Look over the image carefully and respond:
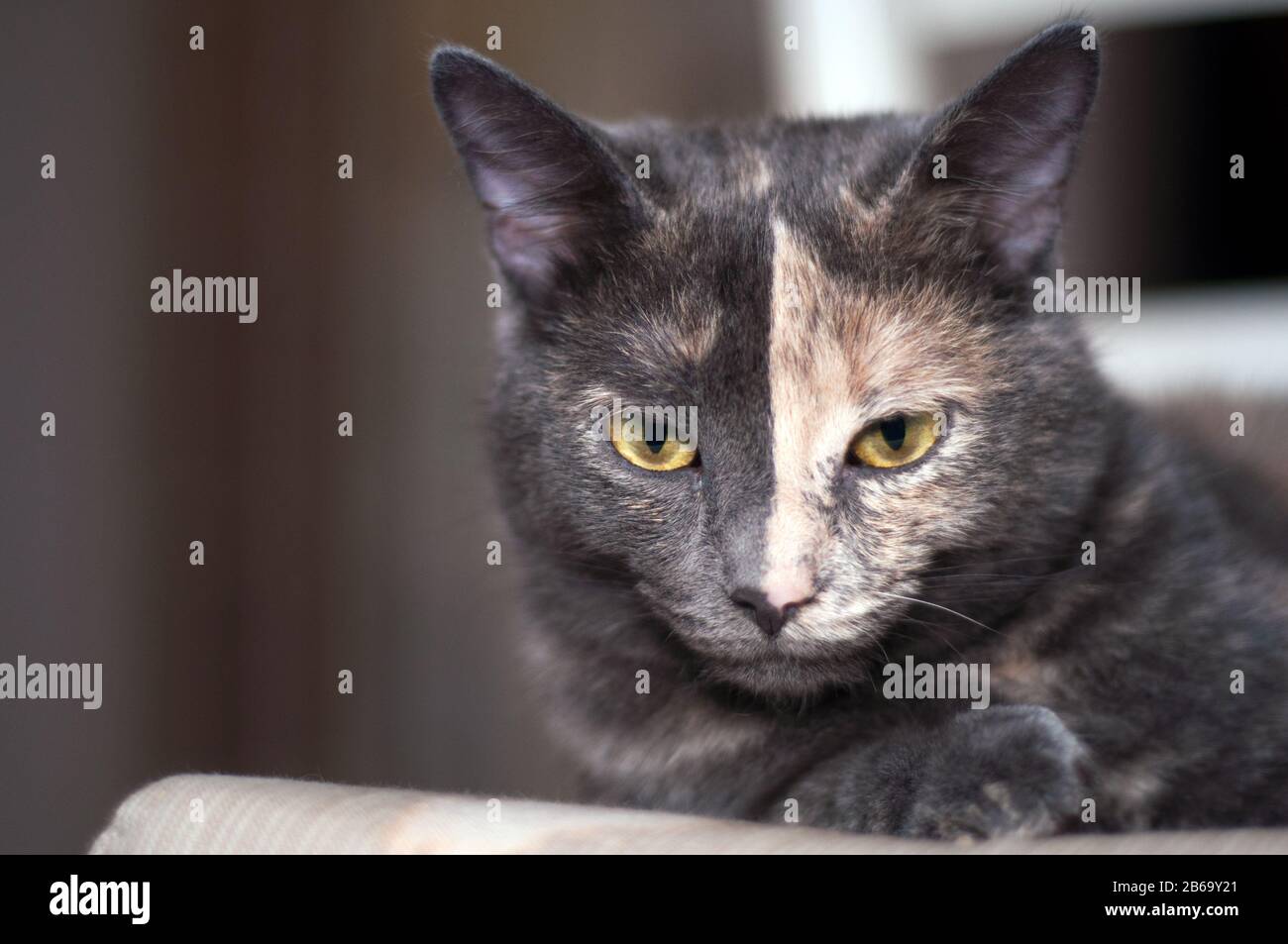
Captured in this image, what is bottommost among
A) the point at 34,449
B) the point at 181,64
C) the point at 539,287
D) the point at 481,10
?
the point at 34,449

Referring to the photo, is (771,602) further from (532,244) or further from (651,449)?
(532,244)

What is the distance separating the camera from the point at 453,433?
9.66 feet

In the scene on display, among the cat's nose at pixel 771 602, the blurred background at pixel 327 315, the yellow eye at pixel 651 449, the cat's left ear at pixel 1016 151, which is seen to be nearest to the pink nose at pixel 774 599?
the cat's nose at pixel 771 602

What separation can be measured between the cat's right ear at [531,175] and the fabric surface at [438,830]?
2.01 ft

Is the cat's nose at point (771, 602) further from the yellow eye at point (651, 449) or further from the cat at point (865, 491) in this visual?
the yellow eye at point (651, 449)

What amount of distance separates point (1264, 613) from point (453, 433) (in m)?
2.05

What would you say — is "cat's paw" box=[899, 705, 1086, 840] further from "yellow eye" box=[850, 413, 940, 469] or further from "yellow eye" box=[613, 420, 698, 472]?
"yellow eye" box=[613, 420, 698, 472]

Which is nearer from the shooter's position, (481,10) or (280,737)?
(280,737)

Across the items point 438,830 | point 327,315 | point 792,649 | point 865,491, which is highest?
point 327,315

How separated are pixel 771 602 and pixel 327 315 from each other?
1.95m

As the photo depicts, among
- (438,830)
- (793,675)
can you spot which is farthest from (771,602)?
(438,830)

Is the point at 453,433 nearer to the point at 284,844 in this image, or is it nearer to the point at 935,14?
the point at 935,14

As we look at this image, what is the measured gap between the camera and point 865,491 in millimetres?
1126
